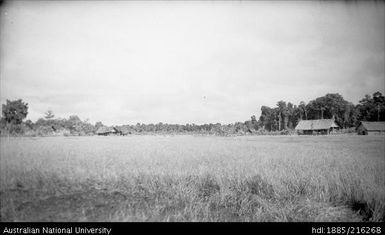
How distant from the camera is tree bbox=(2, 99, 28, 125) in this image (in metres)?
4.89

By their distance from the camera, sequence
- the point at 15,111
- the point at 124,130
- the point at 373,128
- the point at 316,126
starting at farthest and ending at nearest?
the point at 124,130
the point at 316,126
the point at 373,128
the point at 15,111

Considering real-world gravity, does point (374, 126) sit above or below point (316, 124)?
below

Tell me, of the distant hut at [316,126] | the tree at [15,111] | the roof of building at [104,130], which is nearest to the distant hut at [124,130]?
the roof of building at [104,130]

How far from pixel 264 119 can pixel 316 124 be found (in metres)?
8.49

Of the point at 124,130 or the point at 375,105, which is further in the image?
the point at 124,130

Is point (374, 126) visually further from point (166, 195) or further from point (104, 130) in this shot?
point (104, 130)

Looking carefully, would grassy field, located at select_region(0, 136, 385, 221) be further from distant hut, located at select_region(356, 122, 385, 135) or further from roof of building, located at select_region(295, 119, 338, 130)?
roof of building, located at select_region(295, 119, 338, 130)

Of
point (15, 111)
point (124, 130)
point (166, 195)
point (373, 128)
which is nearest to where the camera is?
point (166, 195)

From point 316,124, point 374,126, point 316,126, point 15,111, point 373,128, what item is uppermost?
point 15,111

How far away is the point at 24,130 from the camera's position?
5504 millimetres

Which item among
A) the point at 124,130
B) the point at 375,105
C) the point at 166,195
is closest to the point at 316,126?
the point at 375,105

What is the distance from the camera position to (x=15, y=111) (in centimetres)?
511
